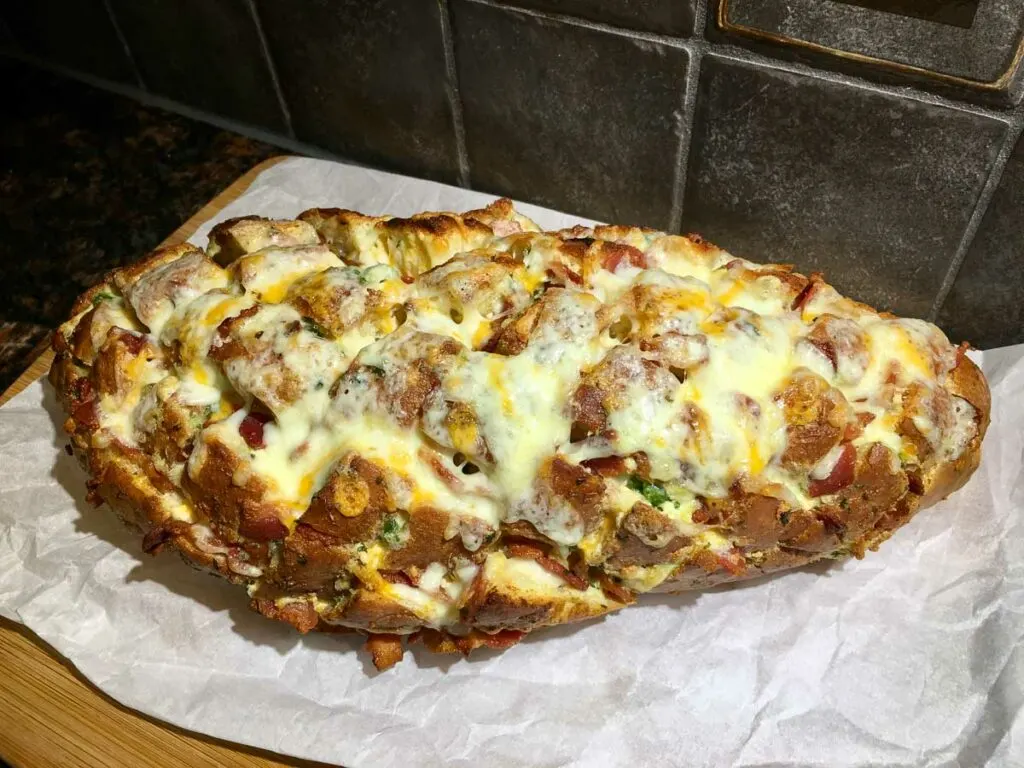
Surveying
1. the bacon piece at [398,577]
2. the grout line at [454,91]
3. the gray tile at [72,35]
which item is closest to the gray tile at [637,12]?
the grout line at [454,91]

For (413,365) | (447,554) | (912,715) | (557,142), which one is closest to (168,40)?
(557,142)

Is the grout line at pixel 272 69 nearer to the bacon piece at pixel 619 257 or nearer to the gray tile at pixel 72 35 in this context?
the gray tile at pixel 72 35

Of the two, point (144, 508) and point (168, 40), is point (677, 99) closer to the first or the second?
point (144, 508)

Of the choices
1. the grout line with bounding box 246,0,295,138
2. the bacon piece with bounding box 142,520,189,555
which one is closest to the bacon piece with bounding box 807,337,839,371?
the bacon piece with bounding box 142,520,189,555

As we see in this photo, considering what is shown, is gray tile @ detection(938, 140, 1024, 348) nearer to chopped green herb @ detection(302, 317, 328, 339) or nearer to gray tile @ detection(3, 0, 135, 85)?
chopped green herb @ detection(302, 317, 328, 339)

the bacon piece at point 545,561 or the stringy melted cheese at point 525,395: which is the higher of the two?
the stringy melted cheese at point 525,395

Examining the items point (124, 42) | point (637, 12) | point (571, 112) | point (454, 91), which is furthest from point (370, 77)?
point (124, 42)

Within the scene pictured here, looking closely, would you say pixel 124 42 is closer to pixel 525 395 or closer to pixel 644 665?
pixel 525 395
